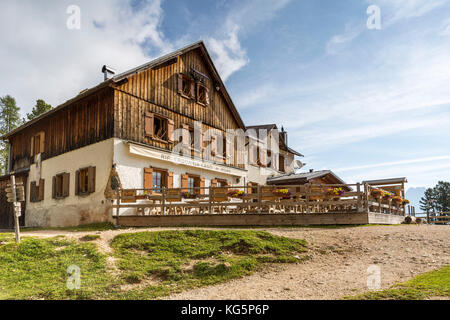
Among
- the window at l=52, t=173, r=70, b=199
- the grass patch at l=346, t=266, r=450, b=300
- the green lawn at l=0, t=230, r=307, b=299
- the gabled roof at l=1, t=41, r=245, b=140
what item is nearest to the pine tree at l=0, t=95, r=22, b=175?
the gabled roof at l=1, t=41, r=245, b=140

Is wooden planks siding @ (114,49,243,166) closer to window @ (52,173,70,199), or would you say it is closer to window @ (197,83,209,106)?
window @ (197,83,209,106)

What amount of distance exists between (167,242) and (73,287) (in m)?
3.31

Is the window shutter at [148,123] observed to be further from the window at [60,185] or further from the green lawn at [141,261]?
the green lawn at [141,261]

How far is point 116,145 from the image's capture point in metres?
16.8

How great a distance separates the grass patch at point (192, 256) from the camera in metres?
8.19

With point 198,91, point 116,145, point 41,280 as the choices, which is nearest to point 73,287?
point 41,280

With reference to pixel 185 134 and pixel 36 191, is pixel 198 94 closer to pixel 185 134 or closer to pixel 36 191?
pixel 185 134

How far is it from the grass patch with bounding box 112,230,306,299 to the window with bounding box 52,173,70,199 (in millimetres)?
8859

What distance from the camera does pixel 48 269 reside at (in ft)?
29.3

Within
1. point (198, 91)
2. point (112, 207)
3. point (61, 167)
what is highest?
point (198, 91)

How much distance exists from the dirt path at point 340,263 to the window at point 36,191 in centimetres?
1081

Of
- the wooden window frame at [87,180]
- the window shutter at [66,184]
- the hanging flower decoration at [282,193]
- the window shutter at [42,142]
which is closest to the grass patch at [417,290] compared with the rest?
the hanging flower decoration at [282,193]

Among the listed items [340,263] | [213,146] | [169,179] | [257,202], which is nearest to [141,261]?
[340,263]

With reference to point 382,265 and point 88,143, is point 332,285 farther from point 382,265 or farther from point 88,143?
point 88,143
